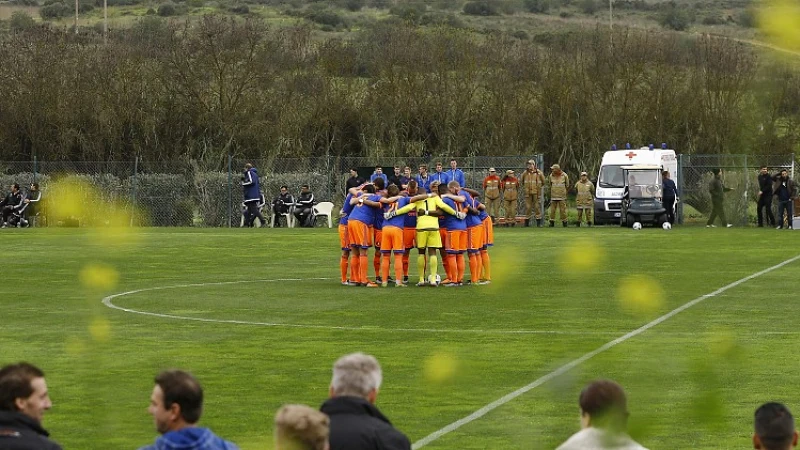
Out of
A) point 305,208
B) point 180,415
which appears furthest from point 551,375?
point 305,208

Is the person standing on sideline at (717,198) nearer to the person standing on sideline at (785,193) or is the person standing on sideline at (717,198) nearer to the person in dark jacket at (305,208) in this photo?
the person standing on sideline at (785,193)

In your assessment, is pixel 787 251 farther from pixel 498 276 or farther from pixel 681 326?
pixel 681 326

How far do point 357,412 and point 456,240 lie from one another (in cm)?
1964

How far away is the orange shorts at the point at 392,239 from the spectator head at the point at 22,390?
19678 mm

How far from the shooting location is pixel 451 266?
92.6 feet

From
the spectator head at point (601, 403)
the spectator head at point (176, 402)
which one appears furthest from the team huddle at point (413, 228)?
the spectator head at point (176, 402)

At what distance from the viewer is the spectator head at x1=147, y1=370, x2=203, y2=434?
6.87 m

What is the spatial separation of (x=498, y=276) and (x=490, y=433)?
19.0 m

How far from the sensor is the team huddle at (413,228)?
27078 mm

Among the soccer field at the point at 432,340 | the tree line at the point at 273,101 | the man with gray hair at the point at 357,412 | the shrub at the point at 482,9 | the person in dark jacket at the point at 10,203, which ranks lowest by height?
the soccer field at the point at 432,340

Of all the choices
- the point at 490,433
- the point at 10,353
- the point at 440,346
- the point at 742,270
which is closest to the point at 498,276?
the point at 742,270

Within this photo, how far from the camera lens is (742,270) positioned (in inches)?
1252

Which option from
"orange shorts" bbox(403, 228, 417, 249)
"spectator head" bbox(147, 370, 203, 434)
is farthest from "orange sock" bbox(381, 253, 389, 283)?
"spectator head" bbox(147, 370, 203, 434)

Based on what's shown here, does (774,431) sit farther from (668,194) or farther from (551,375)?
(668,194)
